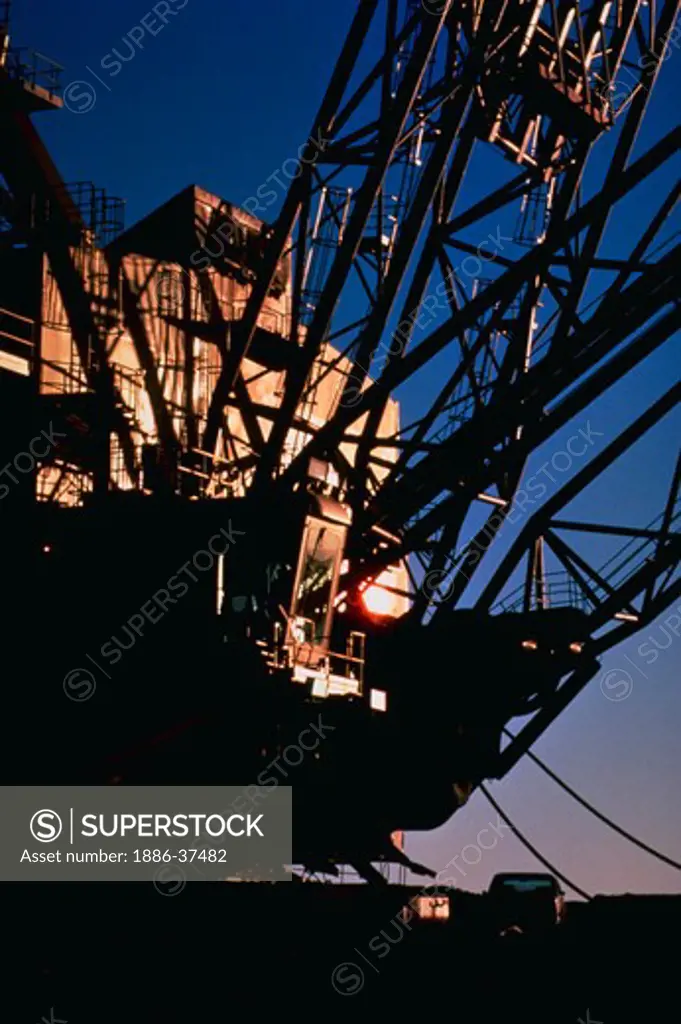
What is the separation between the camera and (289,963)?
29094 mm

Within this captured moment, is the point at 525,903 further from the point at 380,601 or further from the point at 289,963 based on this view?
the point at 380,601

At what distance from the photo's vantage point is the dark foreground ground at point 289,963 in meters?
27.1

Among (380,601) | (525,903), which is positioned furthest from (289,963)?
(380,601)

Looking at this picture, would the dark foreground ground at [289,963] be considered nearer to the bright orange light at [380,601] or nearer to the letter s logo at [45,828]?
the letter s logo at [45,828]

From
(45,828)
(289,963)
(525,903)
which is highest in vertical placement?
(45,828)

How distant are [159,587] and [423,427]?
7.87 meters

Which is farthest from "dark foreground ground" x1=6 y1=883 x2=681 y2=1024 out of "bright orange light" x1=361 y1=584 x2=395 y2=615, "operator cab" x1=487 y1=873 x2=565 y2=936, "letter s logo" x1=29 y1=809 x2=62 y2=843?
"bright orange light" x1=361 y1=584 x2=395 y2=615

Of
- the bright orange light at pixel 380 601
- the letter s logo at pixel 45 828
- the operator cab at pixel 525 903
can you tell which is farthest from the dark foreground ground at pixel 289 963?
the bright orange light at pixel 380 601

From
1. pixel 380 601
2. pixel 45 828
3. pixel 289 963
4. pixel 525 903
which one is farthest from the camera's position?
pixel 380 601

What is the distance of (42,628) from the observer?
36.4 metres

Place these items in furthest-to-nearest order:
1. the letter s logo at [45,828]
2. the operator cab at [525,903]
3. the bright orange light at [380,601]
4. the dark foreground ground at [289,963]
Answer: the bright orange light at [380,601]
the operator cab at [525,903]
the letter s logo at [45,828]
the dark foreground ground at [289,963]

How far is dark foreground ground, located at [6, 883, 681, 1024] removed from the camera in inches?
1069

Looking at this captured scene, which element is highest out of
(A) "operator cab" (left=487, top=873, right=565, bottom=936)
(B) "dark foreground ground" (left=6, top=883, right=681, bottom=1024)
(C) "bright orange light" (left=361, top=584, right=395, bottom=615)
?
(C) "bright orange light" (left=361, top=584, right=395, bottom=615)

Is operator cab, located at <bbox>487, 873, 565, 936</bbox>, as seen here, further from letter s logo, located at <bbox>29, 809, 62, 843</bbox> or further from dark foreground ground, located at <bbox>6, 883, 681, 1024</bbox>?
letter s logo, located at <bbox>29, 809, 62, 843</bbox>
